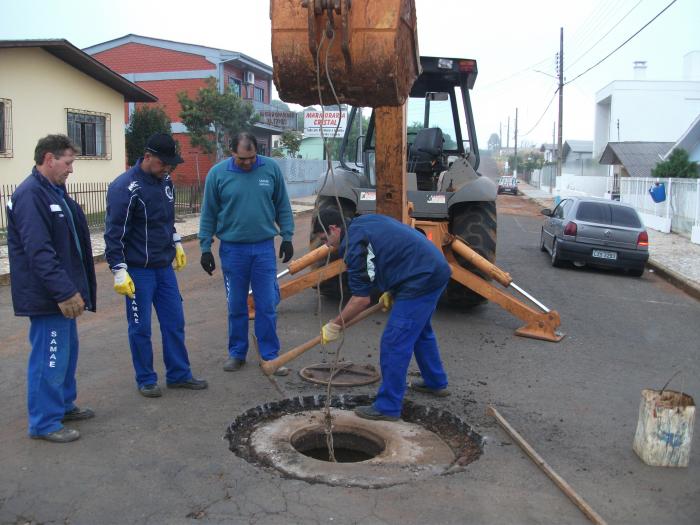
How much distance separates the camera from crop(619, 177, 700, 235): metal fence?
1836 centimetres

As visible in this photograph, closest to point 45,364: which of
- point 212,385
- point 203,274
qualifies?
point 212,385

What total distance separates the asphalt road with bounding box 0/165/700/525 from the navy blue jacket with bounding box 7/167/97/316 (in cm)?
91

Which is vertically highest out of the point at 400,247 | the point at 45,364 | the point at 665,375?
the point at 400,247

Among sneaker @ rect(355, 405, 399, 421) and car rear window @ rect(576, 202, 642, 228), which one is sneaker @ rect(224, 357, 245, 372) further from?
car rear window @ rect(576, 202, 642, 228)

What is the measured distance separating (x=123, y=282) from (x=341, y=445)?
192 cm

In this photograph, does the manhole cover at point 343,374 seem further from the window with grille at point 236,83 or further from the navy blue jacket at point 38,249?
the window with grille at point 236,83

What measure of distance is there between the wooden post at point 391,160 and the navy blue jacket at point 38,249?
2238mm

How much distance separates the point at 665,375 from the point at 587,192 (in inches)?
1344

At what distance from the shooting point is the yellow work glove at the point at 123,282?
4.70m

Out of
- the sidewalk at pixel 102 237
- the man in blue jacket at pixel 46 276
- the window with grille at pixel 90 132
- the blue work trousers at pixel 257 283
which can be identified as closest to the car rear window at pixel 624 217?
the blue work trousers at pixel 257 283

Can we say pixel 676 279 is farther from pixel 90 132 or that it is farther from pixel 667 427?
pixel 90 132

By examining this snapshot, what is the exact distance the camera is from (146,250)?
4.95 meters

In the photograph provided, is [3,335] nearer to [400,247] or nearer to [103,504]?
[103,504]

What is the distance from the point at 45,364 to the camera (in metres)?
4.20
